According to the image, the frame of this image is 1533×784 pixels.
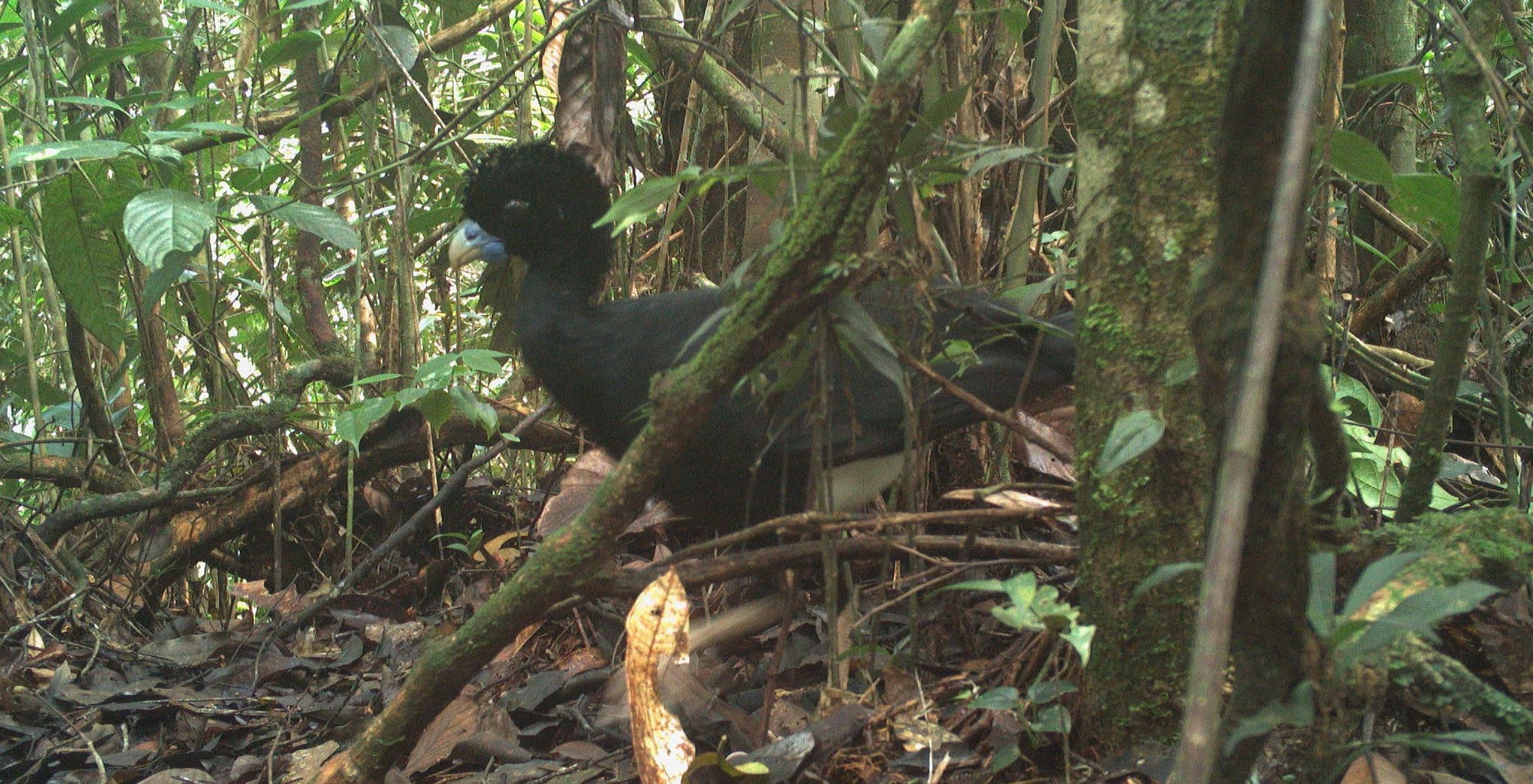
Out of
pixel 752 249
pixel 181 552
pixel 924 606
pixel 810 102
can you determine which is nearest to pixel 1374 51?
pixel 810 102

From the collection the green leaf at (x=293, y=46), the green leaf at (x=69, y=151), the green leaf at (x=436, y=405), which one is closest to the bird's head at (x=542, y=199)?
the green leaf at (x=436, y=405)

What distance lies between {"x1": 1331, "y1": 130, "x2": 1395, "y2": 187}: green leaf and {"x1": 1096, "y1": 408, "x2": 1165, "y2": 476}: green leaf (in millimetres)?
637

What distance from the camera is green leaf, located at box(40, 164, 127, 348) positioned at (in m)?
3.30

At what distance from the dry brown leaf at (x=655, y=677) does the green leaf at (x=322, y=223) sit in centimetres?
179

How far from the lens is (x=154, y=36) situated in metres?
4.23

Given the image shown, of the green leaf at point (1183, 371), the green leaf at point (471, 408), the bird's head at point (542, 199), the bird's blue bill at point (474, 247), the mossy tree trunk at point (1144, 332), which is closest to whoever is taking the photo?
the green leaf at point (1183, 371)

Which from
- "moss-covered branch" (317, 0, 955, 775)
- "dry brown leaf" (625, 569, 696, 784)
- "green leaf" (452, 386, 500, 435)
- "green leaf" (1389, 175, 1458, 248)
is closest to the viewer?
"moss-covered branch" (317, 0, 955, 775)

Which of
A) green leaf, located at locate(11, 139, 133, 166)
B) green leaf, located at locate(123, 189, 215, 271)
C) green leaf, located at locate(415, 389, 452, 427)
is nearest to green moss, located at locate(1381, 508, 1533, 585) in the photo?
green leaf, located at locate(415, 389, 452, 427)

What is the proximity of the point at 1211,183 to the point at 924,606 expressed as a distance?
46.6 inches

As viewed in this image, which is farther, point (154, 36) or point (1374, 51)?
point (154, 36)

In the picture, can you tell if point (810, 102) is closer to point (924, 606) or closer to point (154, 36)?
point (924, 606)

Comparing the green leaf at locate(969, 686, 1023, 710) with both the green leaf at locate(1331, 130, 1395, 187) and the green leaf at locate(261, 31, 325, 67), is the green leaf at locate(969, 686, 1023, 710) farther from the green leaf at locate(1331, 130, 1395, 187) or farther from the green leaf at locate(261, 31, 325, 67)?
the green leaf at locate(261, 31, 325, 67)

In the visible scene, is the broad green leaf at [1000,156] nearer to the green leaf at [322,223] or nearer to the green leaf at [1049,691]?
the green leaf at [1049,691]

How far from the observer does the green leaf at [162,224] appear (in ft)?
8.59
